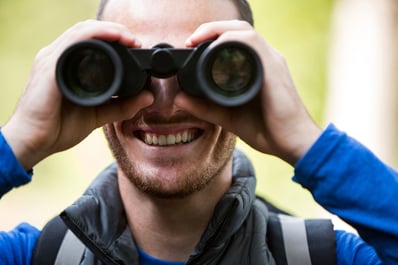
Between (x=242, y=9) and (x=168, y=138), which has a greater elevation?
(x=242, y=9)

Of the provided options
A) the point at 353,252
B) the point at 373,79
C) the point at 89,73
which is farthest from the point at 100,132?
the point at 89,73

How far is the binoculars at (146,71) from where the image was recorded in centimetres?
251

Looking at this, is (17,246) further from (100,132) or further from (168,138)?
(100,132)

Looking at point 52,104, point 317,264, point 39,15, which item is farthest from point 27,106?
point 39,15

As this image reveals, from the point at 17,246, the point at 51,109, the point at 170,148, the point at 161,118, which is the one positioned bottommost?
the point at 17,246

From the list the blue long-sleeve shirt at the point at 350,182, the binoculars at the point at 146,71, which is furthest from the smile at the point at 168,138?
the blue long-sleeve shirt at the point at 350,182

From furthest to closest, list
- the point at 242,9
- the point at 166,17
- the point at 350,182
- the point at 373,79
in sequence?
A: the point at 373,79, the point at 242,9, the point at 166,17, the point at 350,182

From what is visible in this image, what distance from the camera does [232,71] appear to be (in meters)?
2.58

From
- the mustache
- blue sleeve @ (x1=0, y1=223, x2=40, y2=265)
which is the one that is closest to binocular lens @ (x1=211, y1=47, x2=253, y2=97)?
the mustache

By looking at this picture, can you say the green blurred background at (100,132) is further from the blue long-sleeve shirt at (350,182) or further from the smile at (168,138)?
the blue long-sleeve shirt at (350,182)

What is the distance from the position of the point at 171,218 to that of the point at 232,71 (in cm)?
77

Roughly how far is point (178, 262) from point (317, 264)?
20.4 inches

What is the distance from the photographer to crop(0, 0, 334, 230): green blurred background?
9633 mm

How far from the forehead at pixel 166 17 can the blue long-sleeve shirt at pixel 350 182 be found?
2.41 ft
